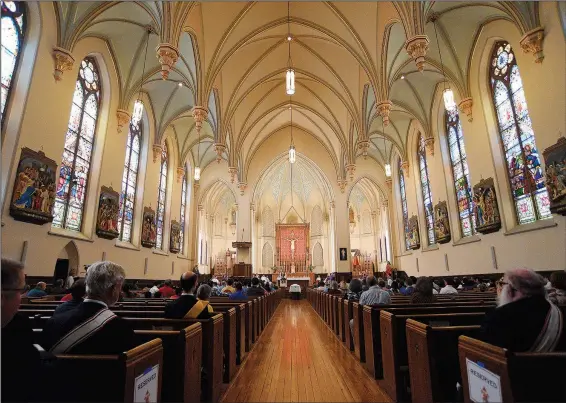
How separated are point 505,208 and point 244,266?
1581 centimetres

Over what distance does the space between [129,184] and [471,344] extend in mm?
14902

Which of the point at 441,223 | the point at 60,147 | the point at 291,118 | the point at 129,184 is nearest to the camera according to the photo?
the point at 60,147

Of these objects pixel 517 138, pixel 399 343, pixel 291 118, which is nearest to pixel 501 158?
pixel 517 138

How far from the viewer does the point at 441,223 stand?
49.3 feet

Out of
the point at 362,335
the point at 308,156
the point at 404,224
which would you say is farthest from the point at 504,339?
the point at 308,156

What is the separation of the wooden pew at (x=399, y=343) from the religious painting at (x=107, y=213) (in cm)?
1086

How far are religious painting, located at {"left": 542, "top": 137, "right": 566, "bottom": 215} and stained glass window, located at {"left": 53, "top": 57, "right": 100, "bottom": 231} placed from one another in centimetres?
1432

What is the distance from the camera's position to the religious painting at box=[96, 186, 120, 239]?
11.3 metres

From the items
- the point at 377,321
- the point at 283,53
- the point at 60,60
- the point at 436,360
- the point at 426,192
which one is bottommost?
the point at 436,360

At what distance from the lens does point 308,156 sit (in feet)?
79.3

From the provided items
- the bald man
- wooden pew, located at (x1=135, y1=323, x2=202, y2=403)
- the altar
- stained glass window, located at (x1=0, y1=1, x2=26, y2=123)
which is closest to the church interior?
stained glass window, located at (x1=0, y1=1, x2=26, y2=123)

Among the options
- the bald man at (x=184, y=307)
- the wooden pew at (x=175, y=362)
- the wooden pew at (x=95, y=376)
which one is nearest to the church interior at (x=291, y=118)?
the wooden pew at (x=95, y=376)

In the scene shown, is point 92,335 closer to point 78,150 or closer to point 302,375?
point 302,375

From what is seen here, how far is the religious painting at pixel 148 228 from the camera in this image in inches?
581
